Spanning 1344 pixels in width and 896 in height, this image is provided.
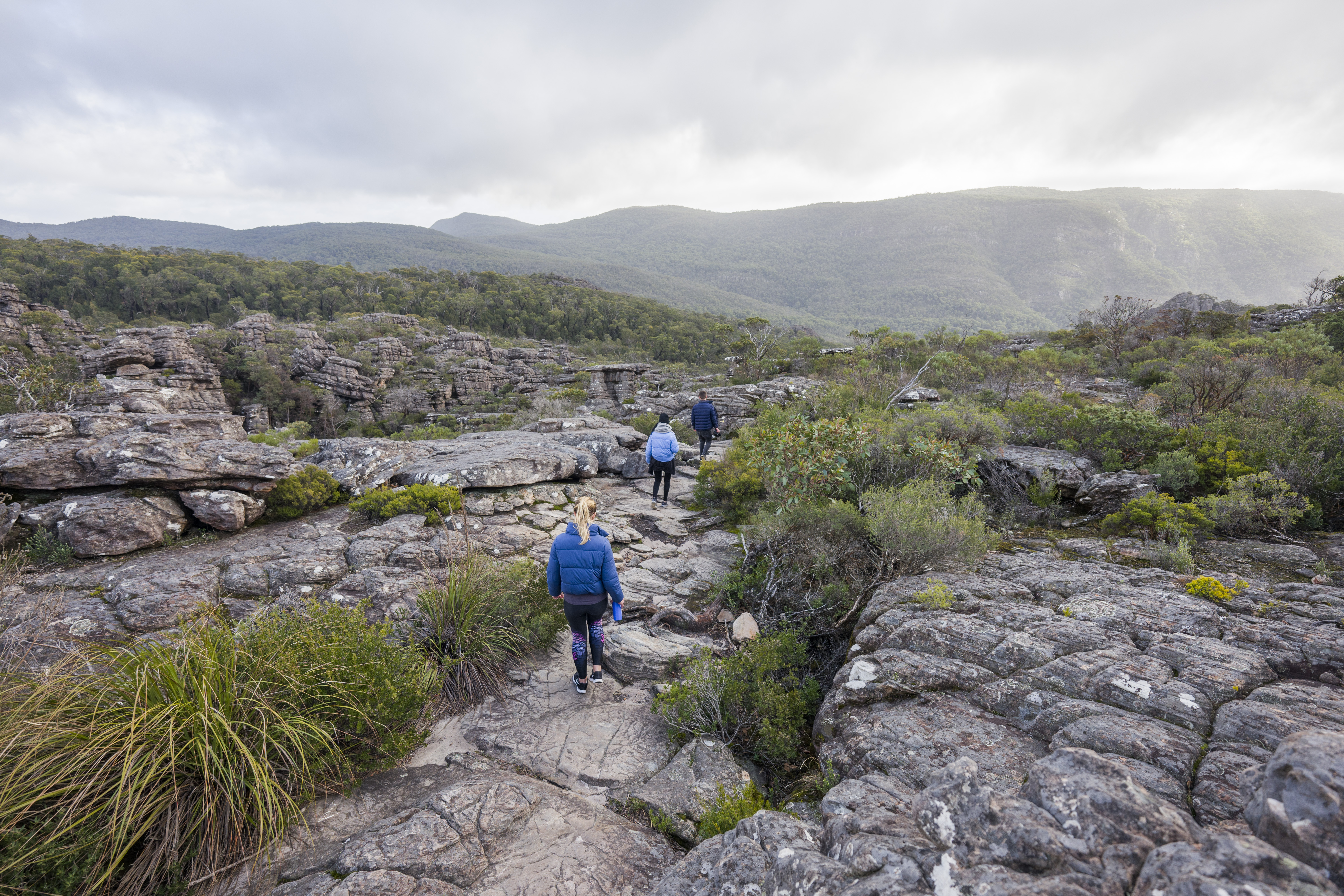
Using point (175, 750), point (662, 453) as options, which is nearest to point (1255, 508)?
point (662, 453)

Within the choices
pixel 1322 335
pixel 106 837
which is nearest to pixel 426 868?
pixel 106 837

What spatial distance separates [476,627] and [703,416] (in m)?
8.88

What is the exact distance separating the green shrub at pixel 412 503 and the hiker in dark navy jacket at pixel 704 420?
6.39 m

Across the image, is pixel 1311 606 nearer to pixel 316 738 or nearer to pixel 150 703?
pixel 316 738

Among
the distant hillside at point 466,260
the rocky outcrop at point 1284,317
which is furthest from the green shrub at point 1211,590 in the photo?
the distant hillside at point 466,260

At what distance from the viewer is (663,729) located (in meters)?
4.61

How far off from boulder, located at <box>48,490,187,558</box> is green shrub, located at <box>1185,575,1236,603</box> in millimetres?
12912

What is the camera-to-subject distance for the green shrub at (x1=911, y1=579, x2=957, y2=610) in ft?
16.0

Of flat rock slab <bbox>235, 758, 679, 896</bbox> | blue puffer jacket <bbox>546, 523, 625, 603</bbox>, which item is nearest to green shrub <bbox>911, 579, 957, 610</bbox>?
blue puffer jacket <bbox>546, 523, 625, 603</bbox>

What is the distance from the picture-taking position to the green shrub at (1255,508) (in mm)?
6070

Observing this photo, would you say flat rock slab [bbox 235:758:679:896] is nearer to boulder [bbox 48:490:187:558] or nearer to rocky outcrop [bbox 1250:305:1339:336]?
boulder [bbox 48:490:187:558]

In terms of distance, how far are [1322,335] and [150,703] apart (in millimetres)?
30506

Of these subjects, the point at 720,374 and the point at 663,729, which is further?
the point at 720,374

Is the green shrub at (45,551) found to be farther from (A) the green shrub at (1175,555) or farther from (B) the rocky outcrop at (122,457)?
(A) the green shrub at (1175,555)
